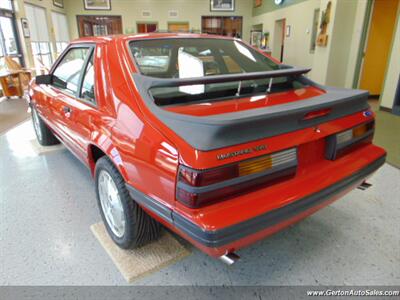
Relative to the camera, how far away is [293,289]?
141cm

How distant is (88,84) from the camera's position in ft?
5.81

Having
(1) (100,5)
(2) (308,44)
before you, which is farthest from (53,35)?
(2) (308,44)

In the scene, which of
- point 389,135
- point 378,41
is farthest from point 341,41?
point 389,135

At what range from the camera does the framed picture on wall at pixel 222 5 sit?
12505 mm

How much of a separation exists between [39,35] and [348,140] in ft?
35.6

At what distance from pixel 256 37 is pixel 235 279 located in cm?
1167

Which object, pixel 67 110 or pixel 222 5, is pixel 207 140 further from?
pixel 222 5

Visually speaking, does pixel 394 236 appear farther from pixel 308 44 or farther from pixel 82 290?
pixel 308 44

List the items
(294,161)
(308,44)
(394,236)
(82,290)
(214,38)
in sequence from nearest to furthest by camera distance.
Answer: (294,161)
(82,290)
(394,236)
(214,38)
(308,44)

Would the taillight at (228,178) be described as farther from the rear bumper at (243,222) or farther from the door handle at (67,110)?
the door handle at (67,110)

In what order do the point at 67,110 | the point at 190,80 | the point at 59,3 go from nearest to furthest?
the point at 190,80 → the point at 67,110 → the point at 59,3

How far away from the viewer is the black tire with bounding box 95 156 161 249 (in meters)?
1.46

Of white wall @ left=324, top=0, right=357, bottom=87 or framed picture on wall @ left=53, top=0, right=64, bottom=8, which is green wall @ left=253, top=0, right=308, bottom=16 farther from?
framed picture on wall @ left=53, top=0, right=64, bottom=8

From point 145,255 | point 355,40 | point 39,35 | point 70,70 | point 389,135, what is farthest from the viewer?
point 39,35
